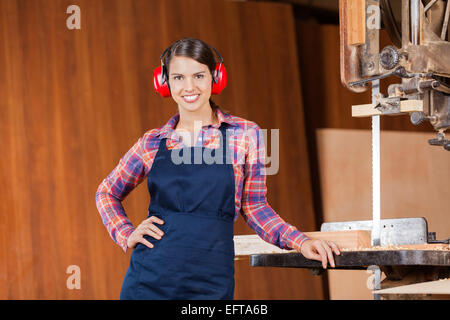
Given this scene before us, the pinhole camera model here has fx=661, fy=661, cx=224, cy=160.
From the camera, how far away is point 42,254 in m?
3.81

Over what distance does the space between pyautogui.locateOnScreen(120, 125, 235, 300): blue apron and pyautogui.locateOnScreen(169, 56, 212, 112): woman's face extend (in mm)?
138

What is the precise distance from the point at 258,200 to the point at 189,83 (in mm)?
371

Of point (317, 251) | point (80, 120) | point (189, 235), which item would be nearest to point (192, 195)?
point (189, 235)

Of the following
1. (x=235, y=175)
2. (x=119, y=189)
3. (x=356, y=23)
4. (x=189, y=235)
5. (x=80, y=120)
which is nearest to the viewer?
(x=189, y=235)

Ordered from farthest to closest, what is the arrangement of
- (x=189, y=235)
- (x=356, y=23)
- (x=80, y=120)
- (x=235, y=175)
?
(x=80, y=120) → (x=356, y=23) → (x=235, y=175) → (x=189, y=235)

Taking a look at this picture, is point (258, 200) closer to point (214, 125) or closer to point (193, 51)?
point (214, 125)

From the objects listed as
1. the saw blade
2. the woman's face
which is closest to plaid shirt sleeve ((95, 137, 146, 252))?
the woman's face

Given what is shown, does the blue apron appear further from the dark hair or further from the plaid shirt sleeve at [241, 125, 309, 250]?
the dark hair

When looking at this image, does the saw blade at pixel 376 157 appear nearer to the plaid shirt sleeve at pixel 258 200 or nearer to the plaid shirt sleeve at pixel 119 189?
the plaid shirt sleeve at pixel 258 200

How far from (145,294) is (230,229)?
27cm

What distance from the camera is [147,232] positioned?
65.6 inches

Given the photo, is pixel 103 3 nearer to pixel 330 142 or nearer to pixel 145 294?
pixel 330 142

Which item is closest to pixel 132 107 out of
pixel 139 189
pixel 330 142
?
pixel 139 189

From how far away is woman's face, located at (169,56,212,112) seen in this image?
5.89 feet
